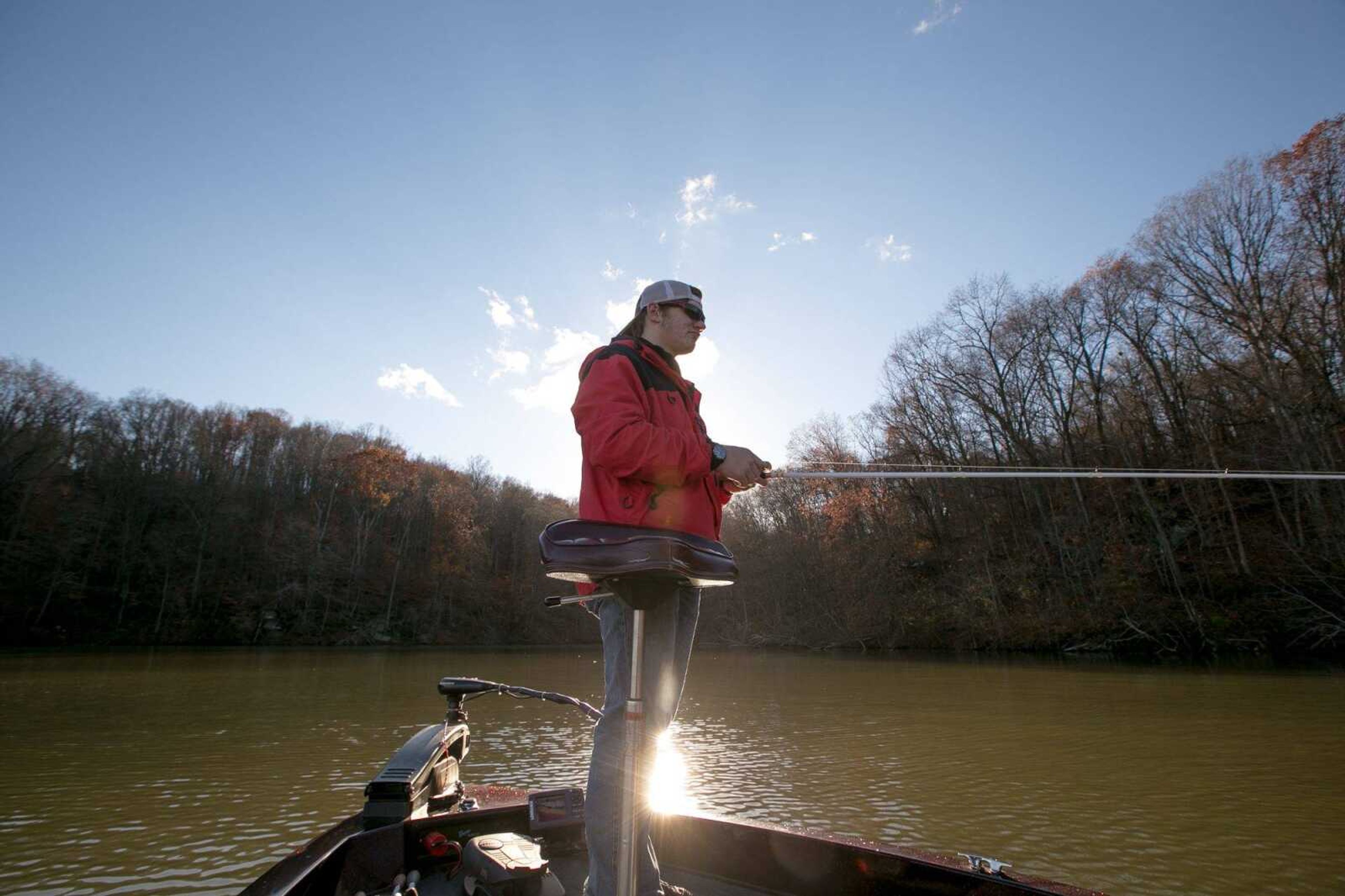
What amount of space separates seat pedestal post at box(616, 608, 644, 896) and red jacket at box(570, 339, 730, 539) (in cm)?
33

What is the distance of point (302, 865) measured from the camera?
2111 mm

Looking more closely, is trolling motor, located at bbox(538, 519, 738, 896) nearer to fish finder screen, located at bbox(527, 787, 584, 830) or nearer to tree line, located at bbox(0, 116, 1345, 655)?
A: fish finder screen, located at bbox(527, 787, 584, 830)

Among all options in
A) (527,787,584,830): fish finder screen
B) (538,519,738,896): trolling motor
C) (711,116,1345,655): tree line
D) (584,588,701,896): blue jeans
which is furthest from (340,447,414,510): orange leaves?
(538,519,738,896): trolling motor

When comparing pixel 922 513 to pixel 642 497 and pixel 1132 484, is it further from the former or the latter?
pixel 642 497

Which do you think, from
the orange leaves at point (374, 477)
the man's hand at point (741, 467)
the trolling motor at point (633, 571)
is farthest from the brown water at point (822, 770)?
the orange leaves at point (374, 477)

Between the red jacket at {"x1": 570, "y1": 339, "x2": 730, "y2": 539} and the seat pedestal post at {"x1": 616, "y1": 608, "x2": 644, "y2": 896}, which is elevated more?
the red jacket at {"x1": 570, "y1": 339, "x2": 730, "y2": 539}

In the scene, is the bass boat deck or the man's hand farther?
the bass boat deck

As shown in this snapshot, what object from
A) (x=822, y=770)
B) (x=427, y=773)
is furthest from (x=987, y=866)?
(x=822, y=770)

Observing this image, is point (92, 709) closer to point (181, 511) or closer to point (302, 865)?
point (302, 865)

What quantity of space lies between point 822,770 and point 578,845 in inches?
193

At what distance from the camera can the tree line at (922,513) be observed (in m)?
21.9

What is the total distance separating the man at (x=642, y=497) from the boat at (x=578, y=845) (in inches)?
7.8

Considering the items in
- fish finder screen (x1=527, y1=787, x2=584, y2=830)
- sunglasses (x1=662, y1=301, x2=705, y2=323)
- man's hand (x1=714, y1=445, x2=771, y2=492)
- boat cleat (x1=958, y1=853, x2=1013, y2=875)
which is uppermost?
sunglasses (x1=662, y1=301, x2=705, y2=323)

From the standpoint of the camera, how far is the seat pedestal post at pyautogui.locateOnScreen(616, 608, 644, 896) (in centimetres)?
155
